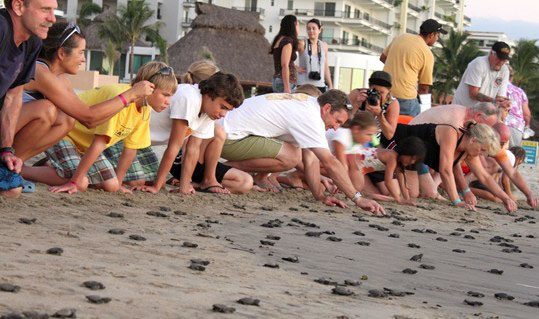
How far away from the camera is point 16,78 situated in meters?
5.82

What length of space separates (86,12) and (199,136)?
2731 inches

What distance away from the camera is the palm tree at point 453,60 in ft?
234

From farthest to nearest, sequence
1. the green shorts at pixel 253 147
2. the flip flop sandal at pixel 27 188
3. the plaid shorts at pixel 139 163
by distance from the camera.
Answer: the green shorts at pixel 253 147
the plaid shorts at pixel 139 163
the flip flop sandal at pixel 27 188

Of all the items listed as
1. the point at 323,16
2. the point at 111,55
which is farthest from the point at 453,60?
the point at 111,55

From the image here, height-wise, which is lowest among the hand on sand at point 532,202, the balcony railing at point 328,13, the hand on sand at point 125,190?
the hand on sand at point 532,202

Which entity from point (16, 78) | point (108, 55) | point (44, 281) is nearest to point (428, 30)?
point (16, 78)

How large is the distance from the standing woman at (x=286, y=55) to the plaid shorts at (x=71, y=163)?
3.48m

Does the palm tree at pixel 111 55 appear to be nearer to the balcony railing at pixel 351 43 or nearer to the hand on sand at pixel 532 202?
the balcony railing at pixel 351 43

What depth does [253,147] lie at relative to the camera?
29.0 ft

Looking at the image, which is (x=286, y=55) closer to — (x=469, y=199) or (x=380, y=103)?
(x=380, y=103)

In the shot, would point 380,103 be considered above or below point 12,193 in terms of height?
above

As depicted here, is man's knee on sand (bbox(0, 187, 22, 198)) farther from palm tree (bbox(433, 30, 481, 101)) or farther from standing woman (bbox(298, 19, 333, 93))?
palm tree (bbox(433, 30, 481, 101))

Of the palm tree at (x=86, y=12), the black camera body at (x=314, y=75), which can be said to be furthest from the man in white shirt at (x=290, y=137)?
the palm tree at (x=86, y=12)

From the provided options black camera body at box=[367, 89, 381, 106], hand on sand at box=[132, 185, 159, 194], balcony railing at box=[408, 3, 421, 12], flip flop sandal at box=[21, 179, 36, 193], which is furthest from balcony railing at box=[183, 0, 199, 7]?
flip flop sandal at box=[21, 179, 36, 193]
